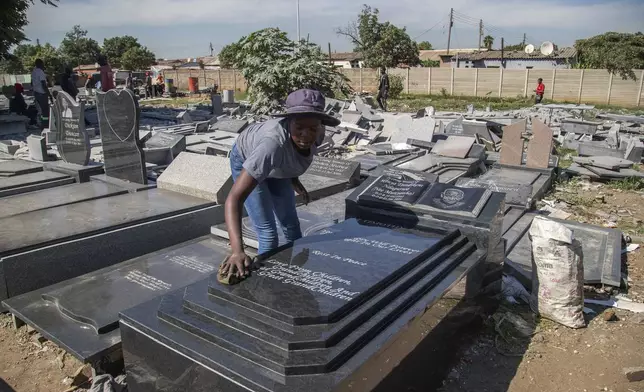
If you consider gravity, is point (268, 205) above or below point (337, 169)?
above

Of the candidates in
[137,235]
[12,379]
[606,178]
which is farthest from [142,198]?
[606,178]

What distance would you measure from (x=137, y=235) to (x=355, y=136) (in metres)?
7.89

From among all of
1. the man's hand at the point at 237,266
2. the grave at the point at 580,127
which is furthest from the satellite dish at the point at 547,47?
the man's hand at the point at 237,266

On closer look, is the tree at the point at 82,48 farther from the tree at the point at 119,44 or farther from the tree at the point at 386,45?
the tree at the point at 386,45

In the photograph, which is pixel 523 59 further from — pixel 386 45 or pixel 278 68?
pixel 278 68

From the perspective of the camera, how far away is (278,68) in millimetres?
14836

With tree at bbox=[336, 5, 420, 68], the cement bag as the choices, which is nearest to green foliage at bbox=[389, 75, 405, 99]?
tree at bbox=[336, 5, 420, 68]

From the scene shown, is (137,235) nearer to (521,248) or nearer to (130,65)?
(521,248)

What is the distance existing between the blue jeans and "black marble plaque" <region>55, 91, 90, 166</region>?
4.88 metres

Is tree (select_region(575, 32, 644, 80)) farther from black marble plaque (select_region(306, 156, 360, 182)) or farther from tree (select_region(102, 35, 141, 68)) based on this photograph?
tree (select_region(102, 35, 141, 68))

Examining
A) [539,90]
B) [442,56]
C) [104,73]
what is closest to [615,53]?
[539,90]

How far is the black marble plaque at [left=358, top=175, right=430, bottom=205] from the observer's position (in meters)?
3.80

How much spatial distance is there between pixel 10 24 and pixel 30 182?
12700 millimetres

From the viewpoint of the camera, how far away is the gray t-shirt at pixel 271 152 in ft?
8.37
